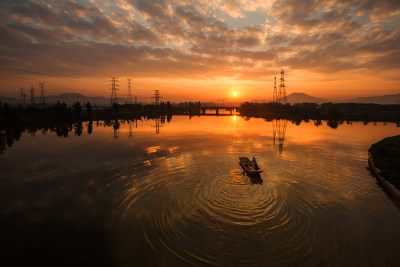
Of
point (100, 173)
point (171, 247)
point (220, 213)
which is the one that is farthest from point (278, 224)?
point (100, 173)

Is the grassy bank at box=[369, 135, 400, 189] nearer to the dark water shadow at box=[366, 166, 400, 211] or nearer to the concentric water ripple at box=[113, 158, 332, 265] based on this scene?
the dark water shadow at box=[366, 166, 400, 211]

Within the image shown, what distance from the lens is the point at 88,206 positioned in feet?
58.4

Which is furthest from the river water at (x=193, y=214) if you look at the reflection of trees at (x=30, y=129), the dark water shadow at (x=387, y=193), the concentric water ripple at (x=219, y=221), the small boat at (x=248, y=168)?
the reflection of trees at (x=30, y=129)

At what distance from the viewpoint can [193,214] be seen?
53.7 ft

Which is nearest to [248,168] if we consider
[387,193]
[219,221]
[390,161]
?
[219,221]

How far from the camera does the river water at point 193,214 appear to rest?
12234 millimetres

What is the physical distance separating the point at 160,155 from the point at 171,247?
23.6 meters

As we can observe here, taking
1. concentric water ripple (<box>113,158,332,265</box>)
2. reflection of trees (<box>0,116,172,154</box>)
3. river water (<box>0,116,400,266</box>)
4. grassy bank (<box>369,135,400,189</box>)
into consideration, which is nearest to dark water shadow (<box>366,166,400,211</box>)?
river water (<box>0,116,400,266</box>)

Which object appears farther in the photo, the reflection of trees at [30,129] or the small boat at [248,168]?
the reflection of trees at [30,129]

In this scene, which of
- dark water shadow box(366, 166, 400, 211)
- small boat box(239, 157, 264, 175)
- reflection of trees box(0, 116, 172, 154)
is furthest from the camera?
reflection of trees box(0, 116, 172, 154)

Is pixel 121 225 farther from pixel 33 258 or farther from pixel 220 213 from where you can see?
pixel 220 213

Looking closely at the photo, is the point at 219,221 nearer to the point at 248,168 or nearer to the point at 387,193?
the point at 248,168

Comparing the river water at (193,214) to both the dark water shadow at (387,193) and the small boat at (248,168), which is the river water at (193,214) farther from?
the small boat at (248,168)

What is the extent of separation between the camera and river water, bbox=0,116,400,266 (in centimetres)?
1223
